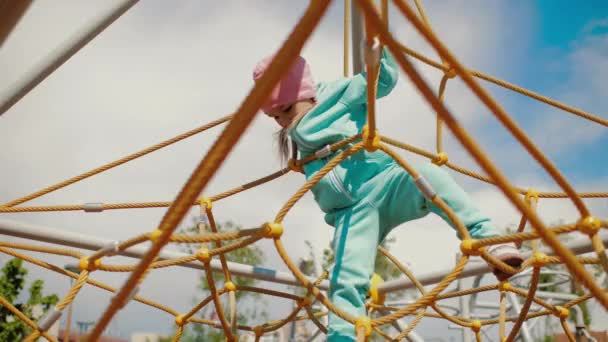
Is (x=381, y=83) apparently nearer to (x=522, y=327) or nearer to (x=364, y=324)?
(x=364, y=324)

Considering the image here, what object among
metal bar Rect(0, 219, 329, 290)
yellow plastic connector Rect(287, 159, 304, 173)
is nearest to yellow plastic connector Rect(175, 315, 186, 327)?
metal bar Rect(0, 219, 329, 290)

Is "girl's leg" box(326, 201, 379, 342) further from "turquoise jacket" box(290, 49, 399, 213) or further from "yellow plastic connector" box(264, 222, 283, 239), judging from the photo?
"yellow plastic connector" box(264, 222, 283, 239)

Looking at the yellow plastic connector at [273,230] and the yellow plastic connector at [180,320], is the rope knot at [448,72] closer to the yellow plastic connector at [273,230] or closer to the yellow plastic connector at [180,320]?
the yellow plastic connector at [273,230]

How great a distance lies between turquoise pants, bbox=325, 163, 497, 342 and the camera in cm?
115

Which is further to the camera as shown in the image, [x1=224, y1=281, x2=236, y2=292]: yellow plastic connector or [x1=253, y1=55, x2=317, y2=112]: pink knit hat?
[x1=224, y1=281, x2=236, y2=292]: yellow plastic connector

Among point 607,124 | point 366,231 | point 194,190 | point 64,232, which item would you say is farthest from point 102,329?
point 607,124

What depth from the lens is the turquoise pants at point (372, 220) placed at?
115 cm

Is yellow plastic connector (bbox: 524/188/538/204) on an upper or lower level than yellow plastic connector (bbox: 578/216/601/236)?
upper

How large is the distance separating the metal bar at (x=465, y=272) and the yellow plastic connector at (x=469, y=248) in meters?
0.28

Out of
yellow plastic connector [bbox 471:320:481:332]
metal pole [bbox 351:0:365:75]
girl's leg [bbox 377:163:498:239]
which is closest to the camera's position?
girl's leg [bbox 377:163:498:239]

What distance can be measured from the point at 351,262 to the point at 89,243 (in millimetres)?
721

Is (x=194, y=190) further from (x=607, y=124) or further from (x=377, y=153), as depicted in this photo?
(x=607, y=124)

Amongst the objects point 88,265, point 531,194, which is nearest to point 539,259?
point 531,194

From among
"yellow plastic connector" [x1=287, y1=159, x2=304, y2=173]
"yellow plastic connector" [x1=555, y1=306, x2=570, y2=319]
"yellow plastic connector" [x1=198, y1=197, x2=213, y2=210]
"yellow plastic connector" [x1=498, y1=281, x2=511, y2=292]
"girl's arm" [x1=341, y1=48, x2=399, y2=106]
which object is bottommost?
"yellow plastic connector" [x1=498, y1=281, x2=511, y2=292]
